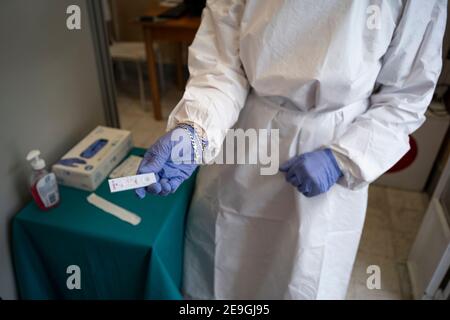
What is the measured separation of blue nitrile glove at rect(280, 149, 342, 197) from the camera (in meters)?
0.71

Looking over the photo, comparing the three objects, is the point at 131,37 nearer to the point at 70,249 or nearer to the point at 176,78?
the point at 176,78

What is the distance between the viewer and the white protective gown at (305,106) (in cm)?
67

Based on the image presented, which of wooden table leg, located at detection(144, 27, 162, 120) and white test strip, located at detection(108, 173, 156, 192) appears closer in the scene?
white test strip, located at detection(108, 173, 156, 192)

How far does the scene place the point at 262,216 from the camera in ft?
2.94

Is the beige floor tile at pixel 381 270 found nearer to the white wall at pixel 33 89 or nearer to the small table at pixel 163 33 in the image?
the white wall at pixel 33 89

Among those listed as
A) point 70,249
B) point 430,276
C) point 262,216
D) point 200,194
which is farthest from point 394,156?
point 70,249

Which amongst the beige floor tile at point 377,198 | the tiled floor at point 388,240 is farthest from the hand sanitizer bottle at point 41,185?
the beige floor tile at point 377,198

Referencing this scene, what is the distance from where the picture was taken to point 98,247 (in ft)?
2.66

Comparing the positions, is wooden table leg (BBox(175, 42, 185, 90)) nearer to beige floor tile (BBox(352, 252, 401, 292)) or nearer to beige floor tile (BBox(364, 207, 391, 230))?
beige floor tile (BBox(364, 207, 391, 230))

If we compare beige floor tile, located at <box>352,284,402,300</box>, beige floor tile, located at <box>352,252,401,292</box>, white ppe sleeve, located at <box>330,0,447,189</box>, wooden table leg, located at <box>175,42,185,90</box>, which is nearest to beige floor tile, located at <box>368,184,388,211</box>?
beige floor tile, located at <box>352,252,401,292</box>

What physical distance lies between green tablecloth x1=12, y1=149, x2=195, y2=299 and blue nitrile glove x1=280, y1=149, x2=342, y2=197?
1.15ft

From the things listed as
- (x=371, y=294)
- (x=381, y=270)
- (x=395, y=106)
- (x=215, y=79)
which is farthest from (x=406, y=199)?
(x=215, y=79)

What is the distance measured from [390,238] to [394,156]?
876mm

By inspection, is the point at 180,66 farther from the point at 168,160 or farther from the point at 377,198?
the point at 168,160
